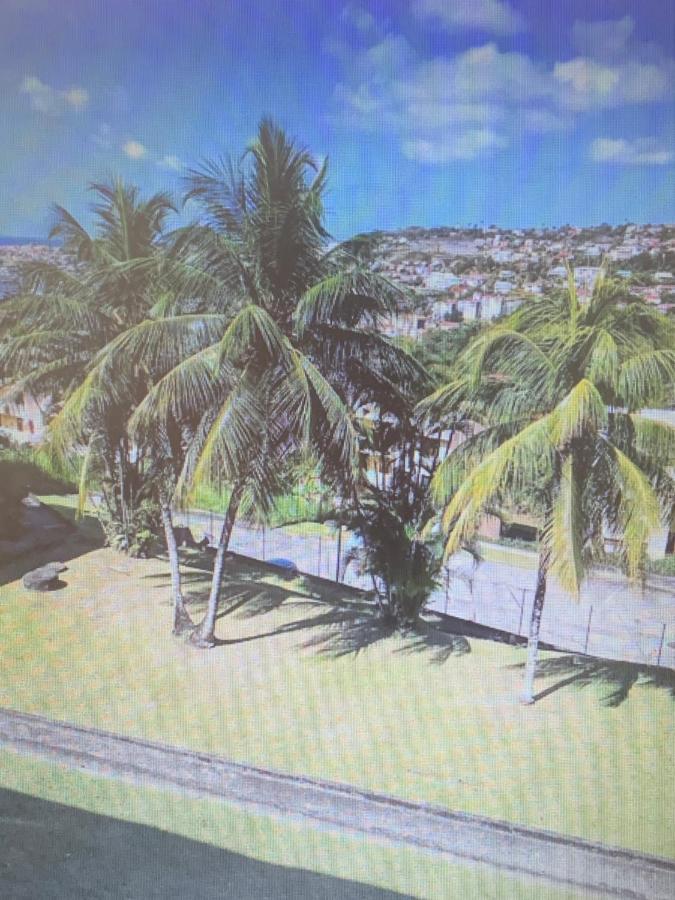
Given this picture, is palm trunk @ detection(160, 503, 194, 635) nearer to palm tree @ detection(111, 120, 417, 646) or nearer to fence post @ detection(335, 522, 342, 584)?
palm tree @ detection(111, 120, 417, 646)

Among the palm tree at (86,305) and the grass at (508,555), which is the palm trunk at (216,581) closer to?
the palm tree at (86,305)

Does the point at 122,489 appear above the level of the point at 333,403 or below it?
below

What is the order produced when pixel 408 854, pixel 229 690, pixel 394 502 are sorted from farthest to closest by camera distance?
pixel 394 502 < pixel 229 690 < pixel 408 854

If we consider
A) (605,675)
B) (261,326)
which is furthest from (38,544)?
(605,675)

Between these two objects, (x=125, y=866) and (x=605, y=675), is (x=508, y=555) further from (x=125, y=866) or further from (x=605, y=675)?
(x=125, y=866)

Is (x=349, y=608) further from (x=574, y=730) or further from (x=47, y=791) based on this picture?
(x=47, y=791)

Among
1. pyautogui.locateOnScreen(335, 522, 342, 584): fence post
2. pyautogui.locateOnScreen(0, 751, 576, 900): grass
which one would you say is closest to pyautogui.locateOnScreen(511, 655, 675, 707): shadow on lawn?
pyautogui.locateOnScreen(0, 751, 576, 900): grass

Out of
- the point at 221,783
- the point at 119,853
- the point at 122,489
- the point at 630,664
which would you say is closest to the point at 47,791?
the point at 119,853
